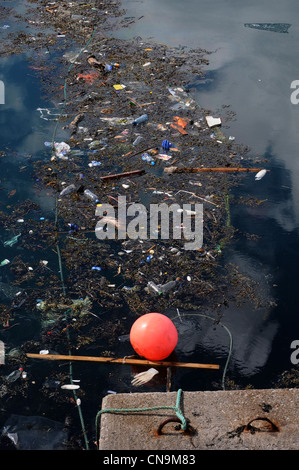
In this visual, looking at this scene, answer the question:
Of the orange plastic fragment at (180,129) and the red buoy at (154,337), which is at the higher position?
the orange plastic fragment at (180,129)

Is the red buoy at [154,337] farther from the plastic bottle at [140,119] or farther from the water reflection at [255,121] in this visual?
the plastic bottle at [140,119]

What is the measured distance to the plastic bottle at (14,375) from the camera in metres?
3.87

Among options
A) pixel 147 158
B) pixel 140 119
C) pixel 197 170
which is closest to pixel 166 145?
pixel 147 158

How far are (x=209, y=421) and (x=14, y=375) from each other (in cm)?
182

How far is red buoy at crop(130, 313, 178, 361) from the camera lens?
12.4 feet

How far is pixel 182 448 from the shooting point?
Answer: 298cm

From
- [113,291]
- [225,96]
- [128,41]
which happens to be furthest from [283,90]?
[113,291]

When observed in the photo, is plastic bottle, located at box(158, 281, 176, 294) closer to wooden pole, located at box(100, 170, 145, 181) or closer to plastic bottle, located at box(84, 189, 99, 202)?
plastic bottle, located at box(84, 189, 99, 202)

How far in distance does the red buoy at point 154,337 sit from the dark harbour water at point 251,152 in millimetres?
242

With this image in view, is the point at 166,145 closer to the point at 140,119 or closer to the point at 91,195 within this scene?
the point at 140,119

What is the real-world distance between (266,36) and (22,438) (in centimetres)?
898

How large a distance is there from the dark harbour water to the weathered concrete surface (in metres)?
0.46

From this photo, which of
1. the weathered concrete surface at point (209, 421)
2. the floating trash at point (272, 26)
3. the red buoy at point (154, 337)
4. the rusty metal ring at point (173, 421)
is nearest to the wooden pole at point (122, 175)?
the red buoy at point (154, 337)

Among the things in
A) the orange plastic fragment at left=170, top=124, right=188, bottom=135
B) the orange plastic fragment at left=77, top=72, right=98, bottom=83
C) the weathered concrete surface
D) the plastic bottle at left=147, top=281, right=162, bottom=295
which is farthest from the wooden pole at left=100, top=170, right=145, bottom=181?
the weathered concrete surface
